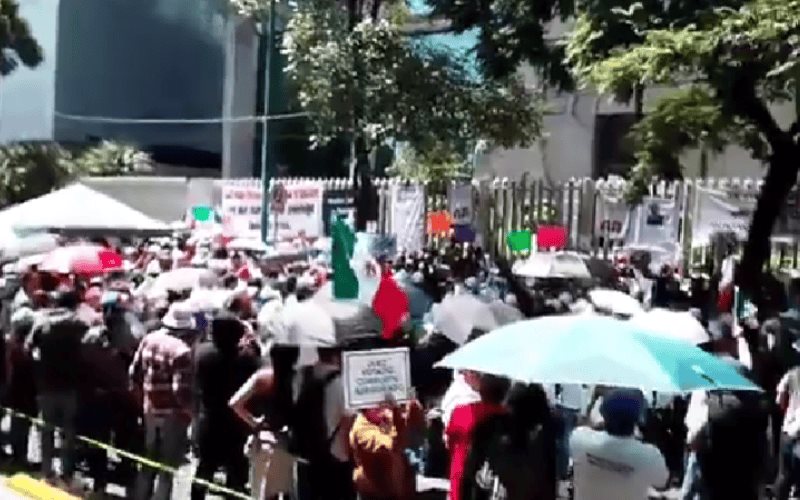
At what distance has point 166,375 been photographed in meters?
10.8

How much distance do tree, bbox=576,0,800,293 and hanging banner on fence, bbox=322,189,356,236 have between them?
552cm

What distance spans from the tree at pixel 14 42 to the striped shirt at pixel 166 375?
30441mm

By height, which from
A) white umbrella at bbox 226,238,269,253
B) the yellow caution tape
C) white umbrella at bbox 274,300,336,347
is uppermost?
white umbrella at bbox 274,300,336,347

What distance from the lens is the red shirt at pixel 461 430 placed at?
315 inches

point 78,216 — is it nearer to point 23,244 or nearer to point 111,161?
point 23,244

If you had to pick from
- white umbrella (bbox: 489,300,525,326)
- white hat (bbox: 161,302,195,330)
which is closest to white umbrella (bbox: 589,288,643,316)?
white umbrella (bbox: 489,300,525,326)

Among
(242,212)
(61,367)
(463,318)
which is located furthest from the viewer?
(242,212)

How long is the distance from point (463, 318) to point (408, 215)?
40.2ft

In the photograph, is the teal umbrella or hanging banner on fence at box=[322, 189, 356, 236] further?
hanging banner on fence at box=[322, 189, 356, 236]

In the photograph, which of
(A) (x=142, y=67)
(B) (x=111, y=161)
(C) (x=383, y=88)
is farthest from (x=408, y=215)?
(A) (x=142, y=67)

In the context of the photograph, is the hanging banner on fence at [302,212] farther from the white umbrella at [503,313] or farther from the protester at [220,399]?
the protester at [220,399]

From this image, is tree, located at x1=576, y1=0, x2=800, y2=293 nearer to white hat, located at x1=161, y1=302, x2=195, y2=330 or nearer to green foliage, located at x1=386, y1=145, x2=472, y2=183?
white hat, located at x1=161, y1=302, x2=195, y2=330

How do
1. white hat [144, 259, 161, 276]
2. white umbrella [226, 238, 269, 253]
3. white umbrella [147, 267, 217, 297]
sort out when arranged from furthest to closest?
white umbrella [226, 238, 269, 253] → white hat [144, 259, 161, 276] → white umbrella [147, 267, 217, 297]

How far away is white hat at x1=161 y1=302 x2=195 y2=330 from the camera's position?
36.4 ft
